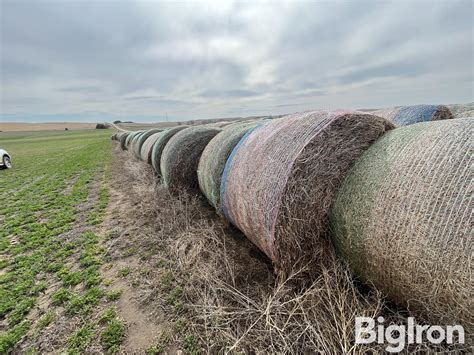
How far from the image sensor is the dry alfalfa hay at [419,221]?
1.50 m

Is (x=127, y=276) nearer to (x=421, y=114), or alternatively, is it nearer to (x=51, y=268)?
(x=51, y=268)

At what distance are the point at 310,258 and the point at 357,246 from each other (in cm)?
53

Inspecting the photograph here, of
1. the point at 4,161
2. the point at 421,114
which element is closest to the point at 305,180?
the point at 421,114

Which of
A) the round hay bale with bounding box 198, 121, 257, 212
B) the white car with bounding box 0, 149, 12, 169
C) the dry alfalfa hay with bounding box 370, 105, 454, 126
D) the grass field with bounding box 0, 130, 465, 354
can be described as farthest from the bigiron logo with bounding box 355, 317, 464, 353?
the white car with bounding box 0, 149, 12, 169

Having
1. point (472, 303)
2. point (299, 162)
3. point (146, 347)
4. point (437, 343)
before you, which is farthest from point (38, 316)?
point (472, 303)

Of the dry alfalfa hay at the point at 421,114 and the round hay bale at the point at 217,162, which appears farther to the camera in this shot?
the round hay bale at the point at 217,162

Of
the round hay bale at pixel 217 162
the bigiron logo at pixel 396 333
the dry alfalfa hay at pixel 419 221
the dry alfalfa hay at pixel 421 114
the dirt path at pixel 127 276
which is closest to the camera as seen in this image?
the dry alfalfa hay at pixel 419 221

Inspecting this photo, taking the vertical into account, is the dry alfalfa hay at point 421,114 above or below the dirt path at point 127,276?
above

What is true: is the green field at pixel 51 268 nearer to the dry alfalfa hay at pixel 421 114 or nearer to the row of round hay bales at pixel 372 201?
the row of round hay bales at pixel 372 201

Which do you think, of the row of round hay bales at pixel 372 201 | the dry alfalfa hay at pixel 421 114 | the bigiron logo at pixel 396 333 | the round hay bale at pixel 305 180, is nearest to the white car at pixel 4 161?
the row of round hay bales at pixel 372 201

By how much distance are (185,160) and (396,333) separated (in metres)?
5.41

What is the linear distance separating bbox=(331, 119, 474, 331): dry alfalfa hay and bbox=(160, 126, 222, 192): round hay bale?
4.66 m

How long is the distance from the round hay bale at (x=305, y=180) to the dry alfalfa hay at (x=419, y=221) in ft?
0.81

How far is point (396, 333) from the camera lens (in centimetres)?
181
